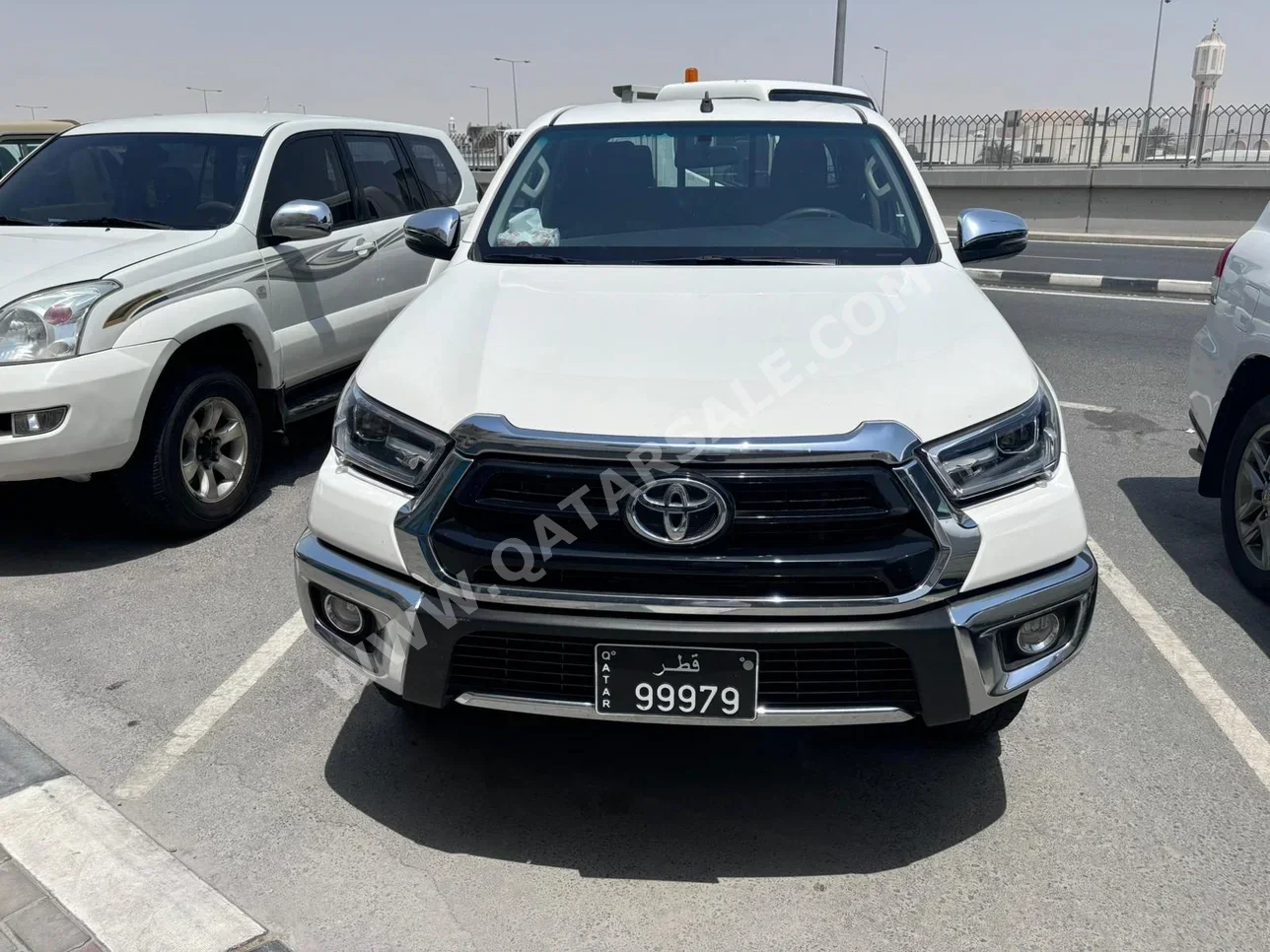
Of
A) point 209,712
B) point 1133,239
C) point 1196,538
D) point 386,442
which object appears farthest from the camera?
point 1133,239

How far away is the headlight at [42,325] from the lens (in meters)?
4.14

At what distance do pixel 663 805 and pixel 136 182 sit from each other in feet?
13.7

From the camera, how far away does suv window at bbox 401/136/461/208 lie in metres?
6.78

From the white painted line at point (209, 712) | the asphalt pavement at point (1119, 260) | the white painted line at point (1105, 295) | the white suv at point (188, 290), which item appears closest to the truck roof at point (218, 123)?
the white suv at point (188, 290)

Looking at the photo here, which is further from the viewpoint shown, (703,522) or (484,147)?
(484,147)

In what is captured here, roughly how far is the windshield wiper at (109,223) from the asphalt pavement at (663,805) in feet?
5.98

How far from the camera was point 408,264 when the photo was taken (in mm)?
6395

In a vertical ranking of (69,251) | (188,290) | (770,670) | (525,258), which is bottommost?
(770,670)

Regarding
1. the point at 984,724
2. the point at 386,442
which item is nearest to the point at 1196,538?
the point at 984,724

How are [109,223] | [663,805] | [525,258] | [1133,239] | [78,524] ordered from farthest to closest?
[1133,239] → [109,223] → [78,524] → [525,258] → [663,805]

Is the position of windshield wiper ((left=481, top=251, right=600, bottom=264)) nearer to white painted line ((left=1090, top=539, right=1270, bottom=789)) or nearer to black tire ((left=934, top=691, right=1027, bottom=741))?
black tire ((left=934, top=691, right=1027, bottom=741))

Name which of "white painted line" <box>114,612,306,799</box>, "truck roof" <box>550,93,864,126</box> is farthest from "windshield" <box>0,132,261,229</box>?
"white painted line" <box>114,612,306,799</box>

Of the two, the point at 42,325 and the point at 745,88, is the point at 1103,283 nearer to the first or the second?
the point at 745,88

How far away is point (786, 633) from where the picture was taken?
7.75 feet
